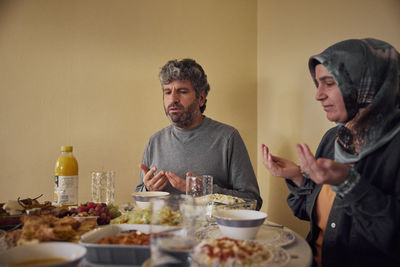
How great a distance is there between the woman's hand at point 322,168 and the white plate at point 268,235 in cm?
21

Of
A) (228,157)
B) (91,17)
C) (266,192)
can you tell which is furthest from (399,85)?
(91,17)

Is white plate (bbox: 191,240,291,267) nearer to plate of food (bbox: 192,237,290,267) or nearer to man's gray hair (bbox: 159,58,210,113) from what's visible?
plate of food (bbox: 192,237,290,267)

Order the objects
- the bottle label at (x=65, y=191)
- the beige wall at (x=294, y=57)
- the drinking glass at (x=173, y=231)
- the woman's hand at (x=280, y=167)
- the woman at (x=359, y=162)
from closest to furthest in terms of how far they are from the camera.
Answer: the drinking glass at (x=173, y=231), the woman at (x=359, y=162), the woman's hand at (x=280, y=167), the bottle label at (x=65, y=191), the beige wall at (x=294, y=57)

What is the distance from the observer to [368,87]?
3.67 ft

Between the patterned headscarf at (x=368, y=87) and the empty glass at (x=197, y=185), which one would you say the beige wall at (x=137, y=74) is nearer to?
the patterned headscarf at (x=368, y=87)

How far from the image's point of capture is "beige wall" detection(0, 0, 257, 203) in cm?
187

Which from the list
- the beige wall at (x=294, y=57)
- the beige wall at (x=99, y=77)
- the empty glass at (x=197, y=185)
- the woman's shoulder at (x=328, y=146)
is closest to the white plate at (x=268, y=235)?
the empty glass at (x=197, y=185)

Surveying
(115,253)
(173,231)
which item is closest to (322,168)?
(173,231)

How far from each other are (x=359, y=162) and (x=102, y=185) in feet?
4.13

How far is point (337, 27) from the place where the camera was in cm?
169

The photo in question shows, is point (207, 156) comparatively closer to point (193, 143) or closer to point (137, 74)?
point (193, 143)

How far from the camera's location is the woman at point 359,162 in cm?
96

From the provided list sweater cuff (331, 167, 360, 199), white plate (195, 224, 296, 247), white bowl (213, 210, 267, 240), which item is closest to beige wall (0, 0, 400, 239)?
sweater cuff (331, 167, 360, 199)

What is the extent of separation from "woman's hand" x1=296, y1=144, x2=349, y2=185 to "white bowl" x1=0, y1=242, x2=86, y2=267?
0.68m
